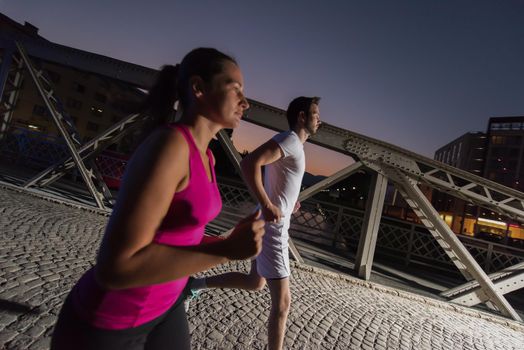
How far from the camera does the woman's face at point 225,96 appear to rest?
124cm

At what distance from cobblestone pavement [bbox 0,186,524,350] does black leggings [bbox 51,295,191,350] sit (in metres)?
1.89

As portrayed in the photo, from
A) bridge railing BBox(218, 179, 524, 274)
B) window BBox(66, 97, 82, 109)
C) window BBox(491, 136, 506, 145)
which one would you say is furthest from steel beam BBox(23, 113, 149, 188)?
window BBox(491, 136, 506, 145)

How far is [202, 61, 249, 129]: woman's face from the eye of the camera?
124cm

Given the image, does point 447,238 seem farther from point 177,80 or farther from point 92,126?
point 92,126

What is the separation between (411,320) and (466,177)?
337cm

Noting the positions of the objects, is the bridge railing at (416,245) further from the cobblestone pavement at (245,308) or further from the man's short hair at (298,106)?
the man's short hair at (298,106)

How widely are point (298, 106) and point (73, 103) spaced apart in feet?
211

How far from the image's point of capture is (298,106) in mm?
3000

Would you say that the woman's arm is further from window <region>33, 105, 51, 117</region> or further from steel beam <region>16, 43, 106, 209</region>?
window <region>33, 105, 51, 117</region>

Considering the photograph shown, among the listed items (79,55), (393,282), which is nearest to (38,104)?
(79,55)

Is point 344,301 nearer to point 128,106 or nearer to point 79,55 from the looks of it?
point 128,106

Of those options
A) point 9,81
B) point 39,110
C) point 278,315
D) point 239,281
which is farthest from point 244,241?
point 39,110

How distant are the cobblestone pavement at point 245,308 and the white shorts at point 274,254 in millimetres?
1041

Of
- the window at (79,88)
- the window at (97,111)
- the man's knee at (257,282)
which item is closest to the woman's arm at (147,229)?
the man's knee at (257,282)
